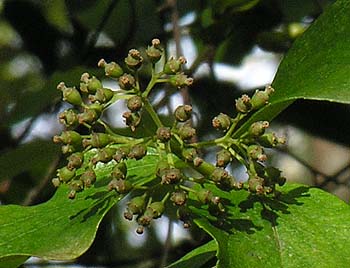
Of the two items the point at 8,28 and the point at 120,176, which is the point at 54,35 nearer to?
the point at 8,28

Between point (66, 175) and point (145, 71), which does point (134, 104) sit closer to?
point (66, 175)

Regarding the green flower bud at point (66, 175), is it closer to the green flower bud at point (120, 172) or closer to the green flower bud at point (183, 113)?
the green flower bud at point (120, 172)

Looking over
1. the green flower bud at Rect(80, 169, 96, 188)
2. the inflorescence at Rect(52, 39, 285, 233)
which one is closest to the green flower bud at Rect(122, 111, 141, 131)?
the inflorescence at Rect(52, 39, 285, 233)

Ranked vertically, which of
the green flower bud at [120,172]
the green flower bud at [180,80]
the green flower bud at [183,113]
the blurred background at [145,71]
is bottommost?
the blurred background at [145,71]

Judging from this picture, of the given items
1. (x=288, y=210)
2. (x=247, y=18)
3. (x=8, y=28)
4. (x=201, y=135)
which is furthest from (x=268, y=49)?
(x=288, y=210)

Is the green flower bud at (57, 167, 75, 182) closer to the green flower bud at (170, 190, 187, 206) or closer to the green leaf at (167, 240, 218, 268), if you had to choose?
the green flower bud at (170, 190, 187, 206)

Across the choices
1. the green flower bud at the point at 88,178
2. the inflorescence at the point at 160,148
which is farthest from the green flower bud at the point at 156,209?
the green flower bud at the point at 88,178
